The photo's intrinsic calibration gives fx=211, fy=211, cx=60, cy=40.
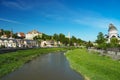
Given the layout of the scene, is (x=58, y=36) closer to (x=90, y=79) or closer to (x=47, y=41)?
(x=47, y=41)

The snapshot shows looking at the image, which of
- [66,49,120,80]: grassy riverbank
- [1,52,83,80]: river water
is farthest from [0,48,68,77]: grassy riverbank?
[66,49,120,80]: grassy riverbank

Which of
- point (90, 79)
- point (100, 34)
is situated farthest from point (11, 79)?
point (100, 34)

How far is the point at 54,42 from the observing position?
18150 centimetres

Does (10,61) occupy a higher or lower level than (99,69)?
higher

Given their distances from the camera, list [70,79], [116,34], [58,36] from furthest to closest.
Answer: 1. [58,36]
2. [116,34]
3. [70,79]

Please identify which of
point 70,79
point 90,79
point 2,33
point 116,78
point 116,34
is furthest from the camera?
point 2,33

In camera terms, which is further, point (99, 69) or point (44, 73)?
point (44, 73)

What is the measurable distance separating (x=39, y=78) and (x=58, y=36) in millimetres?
152104

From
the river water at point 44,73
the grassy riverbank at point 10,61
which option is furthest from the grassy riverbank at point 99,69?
the grassy riverbank at point 10,61

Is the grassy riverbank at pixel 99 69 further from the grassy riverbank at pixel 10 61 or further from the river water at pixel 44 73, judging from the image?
the grassy riverbank at pixel 10 61

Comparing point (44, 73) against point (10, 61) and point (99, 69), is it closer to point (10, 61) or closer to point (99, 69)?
point (99, 69)

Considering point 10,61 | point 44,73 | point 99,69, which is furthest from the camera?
point 10,61

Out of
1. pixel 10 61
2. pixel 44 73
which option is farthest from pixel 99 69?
pixel 10 61

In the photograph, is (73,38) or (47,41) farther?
(73,38)
